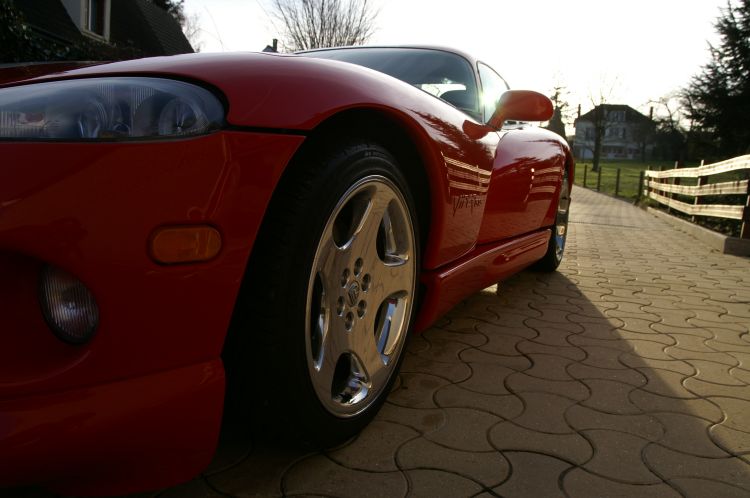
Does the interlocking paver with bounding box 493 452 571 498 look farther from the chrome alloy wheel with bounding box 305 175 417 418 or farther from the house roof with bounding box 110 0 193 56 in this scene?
the house roof with bounding box 110 0 193 56

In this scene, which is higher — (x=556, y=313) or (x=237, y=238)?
(x=237, y=238)

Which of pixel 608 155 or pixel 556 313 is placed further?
pixel 608 155

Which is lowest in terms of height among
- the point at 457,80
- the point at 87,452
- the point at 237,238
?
the point at 87,452

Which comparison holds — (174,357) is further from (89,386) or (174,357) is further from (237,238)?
(237,238)

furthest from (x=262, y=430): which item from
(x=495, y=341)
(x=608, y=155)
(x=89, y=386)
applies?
(x=608, y=155)

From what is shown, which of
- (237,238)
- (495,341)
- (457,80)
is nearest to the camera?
(237,238)

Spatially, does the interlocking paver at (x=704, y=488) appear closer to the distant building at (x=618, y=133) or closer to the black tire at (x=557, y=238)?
the black tire at (x=557, y=238)

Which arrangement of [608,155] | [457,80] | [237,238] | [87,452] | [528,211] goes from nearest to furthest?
[87,452] → [237,238] → [457,80] → [528,211] → [608,155]

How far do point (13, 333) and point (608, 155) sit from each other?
289 feet

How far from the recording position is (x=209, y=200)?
1088mm

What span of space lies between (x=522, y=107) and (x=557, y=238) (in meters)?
1.81

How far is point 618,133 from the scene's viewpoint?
78.4 meters

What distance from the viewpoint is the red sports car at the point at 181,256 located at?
978mm

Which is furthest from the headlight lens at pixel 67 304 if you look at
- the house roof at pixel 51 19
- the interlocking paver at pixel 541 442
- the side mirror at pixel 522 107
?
the house roof at pixel 51 19
